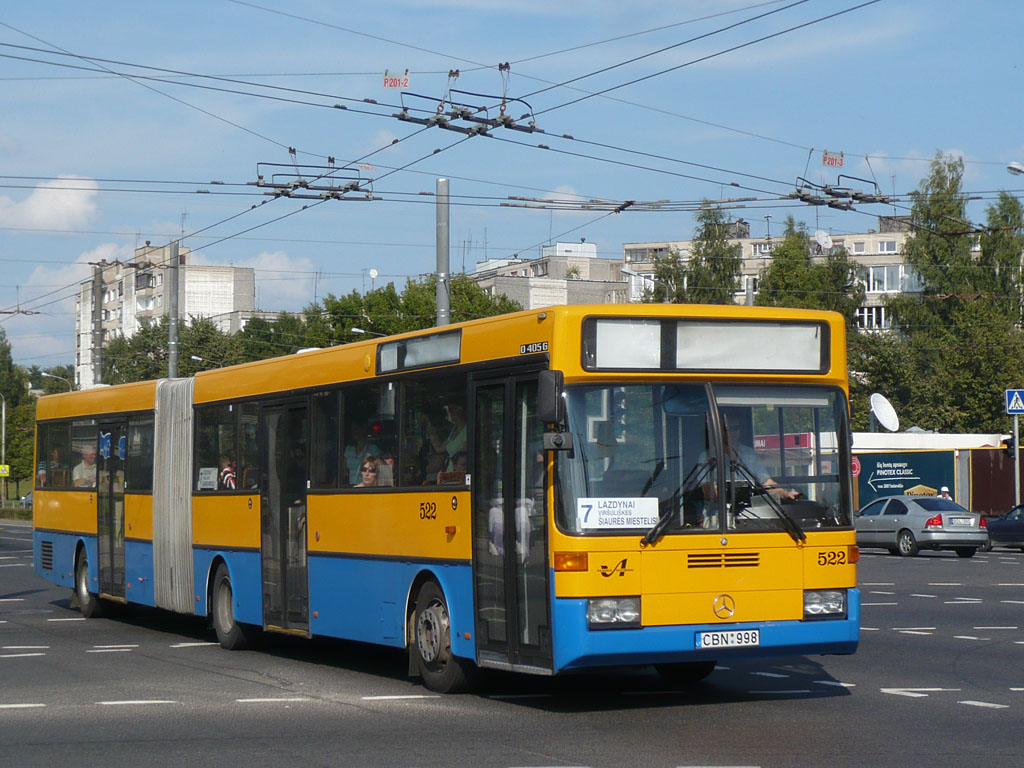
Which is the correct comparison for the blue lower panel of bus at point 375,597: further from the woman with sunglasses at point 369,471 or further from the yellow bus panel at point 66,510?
the yellow bus panel at point 66,510

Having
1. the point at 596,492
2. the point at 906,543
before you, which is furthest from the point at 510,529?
the point at 906,543

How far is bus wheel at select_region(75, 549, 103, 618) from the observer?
66.0ft

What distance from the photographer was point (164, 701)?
1134cm

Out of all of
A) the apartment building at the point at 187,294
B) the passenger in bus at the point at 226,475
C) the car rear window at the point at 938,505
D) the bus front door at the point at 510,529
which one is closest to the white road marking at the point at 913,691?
the bus front door at the point at 510,529

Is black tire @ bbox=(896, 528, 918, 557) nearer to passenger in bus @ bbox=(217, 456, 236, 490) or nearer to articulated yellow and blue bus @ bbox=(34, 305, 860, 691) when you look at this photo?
passenger in bus @ bbox=(217, 456, 236, 490)

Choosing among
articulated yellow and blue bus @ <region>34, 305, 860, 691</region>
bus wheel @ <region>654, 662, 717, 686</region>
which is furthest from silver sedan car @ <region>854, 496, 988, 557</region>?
articulated yellow and blue bus @ <region>34, 305, 860, 691</region>

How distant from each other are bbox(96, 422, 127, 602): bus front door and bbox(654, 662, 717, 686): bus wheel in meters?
9.06

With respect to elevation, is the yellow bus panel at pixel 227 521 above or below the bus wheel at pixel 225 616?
above

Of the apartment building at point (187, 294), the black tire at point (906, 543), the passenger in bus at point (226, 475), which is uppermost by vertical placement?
the apartment building at point (187, 294)

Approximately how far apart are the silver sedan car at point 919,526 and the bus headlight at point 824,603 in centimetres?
2409

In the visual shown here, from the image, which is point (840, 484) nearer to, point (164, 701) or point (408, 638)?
point (408, 638)

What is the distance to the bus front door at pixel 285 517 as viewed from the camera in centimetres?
1434

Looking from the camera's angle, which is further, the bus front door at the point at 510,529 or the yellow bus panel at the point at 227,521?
the yellow bus panel at the point at 227,521

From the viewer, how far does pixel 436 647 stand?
1164cm
